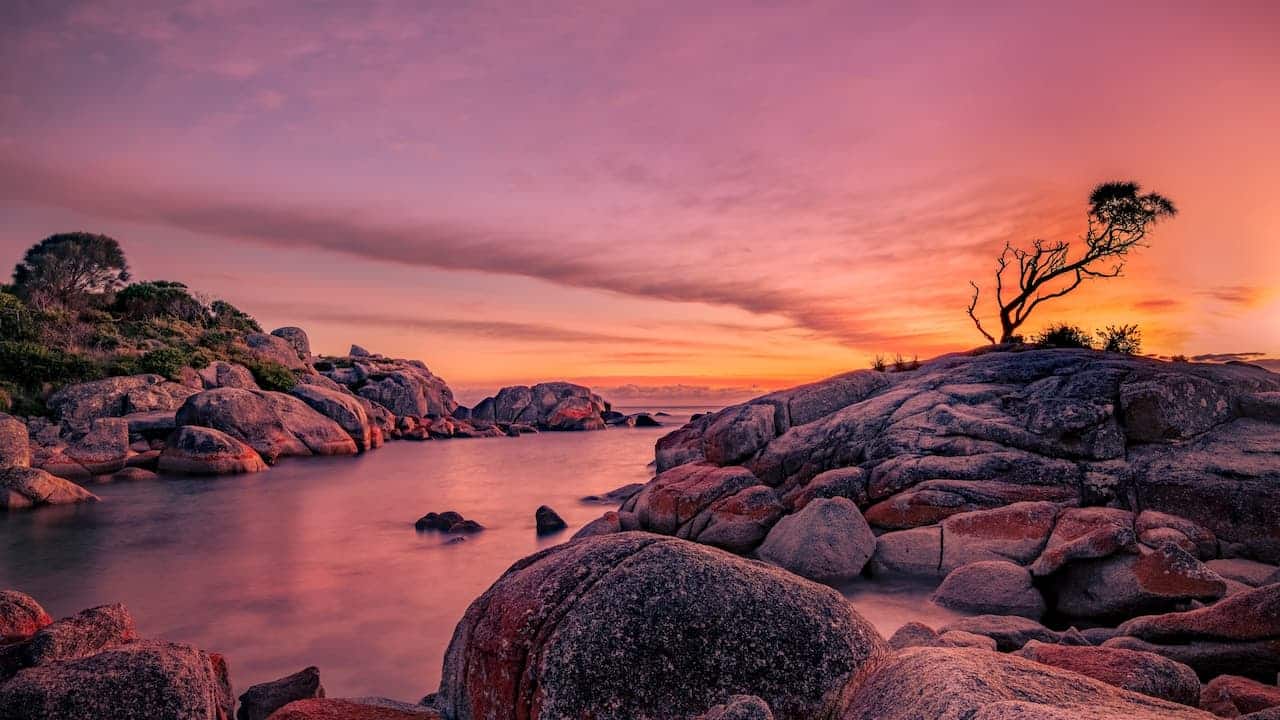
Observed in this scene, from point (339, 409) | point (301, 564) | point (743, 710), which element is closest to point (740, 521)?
point (743, 710)

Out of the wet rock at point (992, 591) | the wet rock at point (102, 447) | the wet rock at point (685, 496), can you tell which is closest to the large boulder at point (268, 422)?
the wet rock at point (102, 447)

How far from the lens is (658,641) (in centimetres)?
489

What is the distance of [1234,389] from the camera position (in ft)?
51.4

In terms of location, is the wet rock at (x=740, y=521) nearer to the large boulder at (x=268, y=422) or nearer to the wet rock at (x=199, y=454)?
the wet rock at (x=199, y=454)

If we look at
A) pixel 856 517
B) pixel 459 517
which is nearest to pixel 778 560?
pixel 856 517

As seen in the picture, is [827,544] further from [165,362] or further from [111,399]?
[165,362]

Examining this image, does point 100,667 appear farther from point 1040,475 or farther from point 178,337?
point 178,337

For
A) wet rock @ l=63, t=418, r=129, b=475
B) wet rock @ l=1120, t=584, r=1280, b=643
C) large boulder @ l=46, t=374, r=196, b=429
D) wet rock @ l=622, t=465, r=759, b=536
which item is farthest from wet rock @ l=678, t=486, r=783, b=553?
large boulder @ l=46, t=374, r=196, b=429

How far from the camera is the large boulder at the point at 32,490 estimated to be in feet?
76.5

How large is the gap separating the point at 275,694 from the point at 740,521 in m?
11.0

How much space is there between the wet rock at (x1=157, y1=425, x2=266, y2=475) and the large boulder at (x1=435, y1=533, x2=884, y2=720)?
35.5 metres

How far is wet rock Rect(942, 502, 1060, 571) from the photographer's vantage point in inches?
496

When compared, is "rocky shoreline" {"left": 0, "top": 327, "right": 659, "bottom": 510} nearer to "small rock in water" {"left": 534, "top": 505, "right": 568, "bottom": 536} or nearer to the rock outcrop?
"small rock in water" {"left": 534, "top": 505, "right": 568, "bottom": 536}

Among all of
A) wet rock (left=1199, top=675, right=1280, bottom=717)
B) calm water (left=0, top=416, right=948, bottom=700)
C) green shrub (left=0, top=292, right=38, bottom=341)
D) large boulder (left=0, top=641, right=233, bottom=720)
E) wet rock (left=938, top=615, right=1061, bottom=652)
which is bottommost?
calm water (left=0, top=416, right=948, bottom=700)
